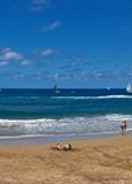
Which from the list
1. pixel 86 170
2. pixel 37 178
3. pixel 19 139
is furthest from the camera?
pixel 19 139

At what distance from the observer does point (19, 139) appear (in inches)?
930

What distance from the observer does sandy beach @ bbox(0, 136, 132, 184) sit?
1120 cm

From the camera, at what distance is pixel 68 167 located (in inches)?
509

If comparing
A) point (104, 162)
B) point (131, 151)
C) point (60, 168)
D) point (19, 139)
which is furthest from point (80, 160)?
point (19, 139)

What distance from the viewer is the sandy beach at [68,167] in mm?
11203

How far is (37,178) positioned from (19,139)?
12.4m

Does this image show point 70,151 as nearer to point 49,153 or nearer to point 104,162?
point 49,153

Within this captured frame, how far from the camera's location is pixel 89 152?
633 inches

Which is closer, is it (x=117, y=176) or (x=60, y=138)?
(x=117, y=176)

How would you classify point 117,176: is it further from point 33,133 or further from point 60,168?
point 33,133

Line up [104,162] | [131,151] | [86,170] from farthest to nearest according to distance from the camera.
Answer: [131,151]
[104,162]
[86,170]

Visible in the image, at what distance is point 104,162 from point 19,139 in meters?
10.3

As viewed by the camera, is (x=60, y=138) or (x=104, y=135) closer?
(x=60, y=138)

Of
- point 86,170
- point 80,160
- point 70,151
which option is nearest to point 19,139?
point 70,151
